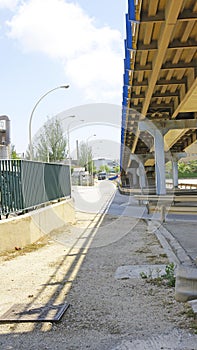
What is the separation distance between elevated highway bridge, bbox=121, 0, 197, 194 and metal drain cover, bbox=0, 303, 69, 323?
471 cm

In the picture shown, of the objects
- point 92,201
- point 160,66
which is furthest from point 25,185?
point 92,201

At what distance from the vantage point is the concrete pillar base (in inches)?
196

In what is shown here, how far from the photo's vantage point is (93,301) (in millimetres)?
5426

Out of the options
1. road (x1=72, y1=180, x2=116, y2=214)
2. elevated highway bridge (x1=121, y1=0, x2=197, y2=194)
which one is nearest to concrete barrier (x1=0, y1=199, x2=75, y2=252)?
elevated highway bridge (x1=121, y1=0, x2=197, y2=194)

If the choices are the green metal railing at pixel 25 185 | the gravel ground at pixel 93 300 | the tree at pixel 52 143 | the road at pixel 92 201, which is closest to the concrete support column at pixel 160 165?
the road at pixel 92 201

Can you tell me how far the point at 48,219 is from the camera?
41.3ft

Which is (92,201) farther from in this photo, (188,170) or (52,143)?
(188,170)

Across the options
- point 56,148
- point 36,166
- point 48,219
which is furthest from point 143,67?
point 56,148

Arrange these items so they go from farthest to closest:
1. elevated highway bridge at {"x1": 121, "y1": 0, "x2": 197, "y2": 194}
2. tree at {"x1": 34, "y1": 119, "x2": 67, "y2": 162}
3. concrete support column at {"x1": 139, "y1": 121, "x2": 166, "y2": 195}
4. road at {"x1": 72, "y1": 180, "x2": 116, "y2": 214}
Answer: tree at {"x1": 34, "y1": 119, "x2": 67, "y2": 162} → road at {"x1": 72, "y1": 180, "x2": 116, "y2": 214} → concrete support column at {"x1": 139, "y1": 121, "x2": 166, "y2": 195} → elevated highway bridge at {"x1": 121, "y1": 0, "x2": 197, "y2": 194}

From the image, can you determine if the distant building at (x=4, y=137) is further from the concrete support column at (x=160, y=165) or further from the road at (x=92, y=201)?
the concrete support column at (x=160, y=165)

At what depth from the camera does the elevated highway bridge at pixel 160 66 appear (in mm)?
7316

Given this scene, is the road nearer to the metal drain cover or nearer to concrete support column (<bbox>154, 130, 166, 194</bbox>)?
concrete support column (<bbox>154, 130, 166, 194</bbox>)

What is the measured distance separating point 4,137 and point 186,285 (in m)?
14.6

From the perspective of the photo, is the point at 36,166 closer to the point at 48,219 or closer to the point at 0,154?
the point at 48,219
